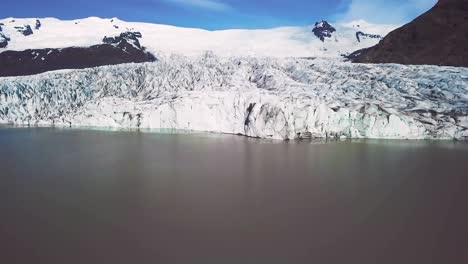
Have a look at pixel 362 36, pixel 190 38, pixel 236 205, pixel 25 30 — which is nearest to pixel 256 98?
pixel 236 205

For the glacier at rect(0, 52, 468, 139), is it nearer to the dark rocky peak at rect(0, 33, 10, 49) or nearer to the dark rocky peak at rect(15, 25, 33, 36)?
the dark rocky peak at rect(0, 33, 10, 49)

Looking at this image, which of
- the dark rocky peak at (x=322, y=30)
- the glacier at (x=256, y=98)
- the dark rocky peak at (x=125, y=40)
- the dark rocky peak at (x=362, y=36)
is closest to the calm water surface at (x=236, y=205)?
the glacier at (x=256, y=98)

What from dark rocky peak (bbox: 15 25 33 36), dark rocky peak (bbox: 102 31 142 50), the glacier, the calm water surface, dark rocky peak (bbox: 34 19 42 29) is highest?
dark rocky peak (bbox: 34 19 42 29)

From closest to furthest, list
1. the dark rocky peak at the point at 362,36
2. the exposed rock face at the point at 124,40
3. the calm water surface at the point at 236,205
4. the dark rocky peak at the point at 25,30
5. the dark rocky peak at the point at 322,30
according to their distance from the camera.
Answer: the calm water surface at the point at 236,205
the exposed rock face at the point at 124,40
the dark rocky peak at the point at 25,30
the dark rocky peak at the point at 322,30
the dark rocky peak at the point at 362,36

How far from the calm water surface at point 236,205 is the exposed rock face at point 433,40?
25111mm

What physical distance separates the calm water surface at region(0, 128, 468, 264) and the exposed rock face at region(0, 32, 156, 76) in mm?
33718

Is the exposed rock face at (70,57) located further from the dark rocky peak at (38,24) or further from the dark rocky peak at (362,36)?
the dark rocky peak at (362,36)

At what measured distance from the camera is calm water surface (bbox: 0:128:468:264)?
17.0 ft

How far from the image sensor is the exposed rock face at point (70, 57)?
143 ft

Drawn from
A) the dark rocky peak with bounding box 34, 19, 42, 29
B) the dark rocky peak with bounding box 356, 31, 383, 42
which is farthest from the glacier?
the dark rocky peak with bounding box 356, 31, 383, 42

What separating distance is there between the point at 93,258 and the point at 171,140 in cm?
1017

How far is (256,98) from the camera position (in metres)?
16.4

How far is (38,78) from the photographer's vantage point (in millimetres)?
21906

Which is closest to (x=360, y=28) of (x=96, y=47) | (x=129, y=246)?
(x=96, y=47)
